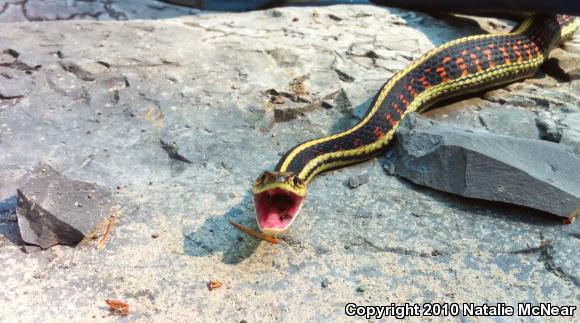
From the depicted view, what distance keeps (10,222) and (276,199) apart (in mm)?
1434

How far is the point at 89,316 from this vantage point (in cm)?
230

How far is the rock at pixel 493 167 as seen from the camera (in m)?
2.91

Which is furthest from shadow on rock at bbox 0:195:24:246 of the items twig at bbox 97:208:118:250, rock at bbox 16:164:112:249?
twig at bbox 97:208:118:250

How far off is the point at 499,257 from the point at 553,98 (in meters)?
2.14

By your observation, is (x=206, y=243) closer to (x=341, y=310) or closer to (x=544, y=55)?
(x=341, y=310)

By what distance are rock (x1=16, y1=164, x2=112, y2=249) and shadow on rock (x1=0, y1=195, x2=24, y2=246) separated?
0.12 metres

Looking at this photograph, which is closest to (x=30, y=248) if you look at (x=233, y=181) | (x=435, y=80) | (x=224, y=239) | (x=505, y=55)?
(x=224, y=239)

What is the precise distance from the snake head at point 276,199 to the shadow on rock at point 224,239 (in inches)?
8.6

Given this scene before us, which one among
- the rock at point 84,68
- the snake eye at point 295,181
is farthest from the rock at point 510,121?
the rock at point 84,68

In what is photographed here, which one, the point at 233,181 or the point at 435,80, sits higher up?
the point at 435,80

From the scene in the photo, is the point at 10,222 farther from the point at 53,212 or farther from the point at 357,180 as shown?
the point at 357,180

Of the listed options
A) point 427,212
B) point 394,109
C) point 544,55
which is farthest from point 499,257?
point 544,55

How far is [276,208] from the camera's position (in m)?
2.69

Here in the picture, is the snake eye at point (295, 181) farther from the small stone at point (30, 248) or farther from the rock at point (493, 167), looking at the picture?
the small stone at point (30, 248)
